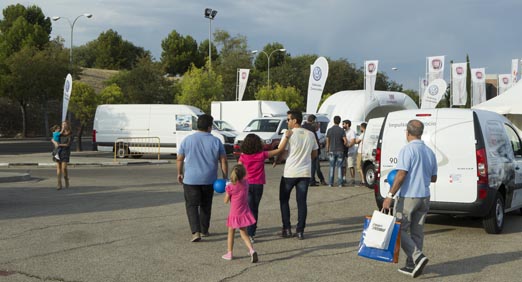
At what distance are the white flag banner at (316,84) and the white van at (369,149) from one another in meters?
14.1

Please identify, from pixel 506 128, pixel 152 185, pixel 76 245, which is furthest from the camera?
pixel 152 185

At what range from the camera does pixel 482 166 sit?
357 inches

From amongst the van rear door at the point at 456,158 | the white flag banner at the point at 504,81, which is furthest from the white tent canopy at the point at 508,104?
the white flag banner at the point at 504,81

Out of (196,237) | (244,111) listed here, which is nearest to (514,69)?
(244,111)

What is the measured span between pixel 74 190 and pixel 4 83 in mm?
35178

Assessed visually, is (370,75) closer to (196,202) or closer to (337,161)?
(337,161)

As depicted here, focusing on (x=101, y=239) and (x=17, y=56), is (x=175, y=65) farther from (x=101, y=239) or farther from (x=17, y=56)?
(x=101, y=239)

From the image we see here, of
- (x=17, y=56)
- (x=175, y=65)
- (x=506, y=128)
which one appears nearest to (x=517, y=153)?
(x=506, y=128)

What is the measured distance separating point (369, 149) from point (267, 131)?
31.8 ft

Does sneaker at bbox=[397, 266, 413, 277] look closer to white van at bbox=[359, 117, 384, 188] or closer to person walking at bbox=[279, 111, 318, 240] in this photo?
person walking at bbox=[279, 111, 318, 240]

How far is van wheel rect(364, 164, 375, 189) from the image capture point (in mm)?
16514

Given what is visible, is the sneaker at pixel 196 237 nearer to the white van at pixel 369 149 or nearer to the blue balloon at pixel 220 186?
the blue balloon at pixel 220 186

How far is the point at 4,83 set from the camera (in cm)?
4678

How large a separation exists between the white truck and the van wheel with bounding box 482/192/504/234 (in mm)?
23259
